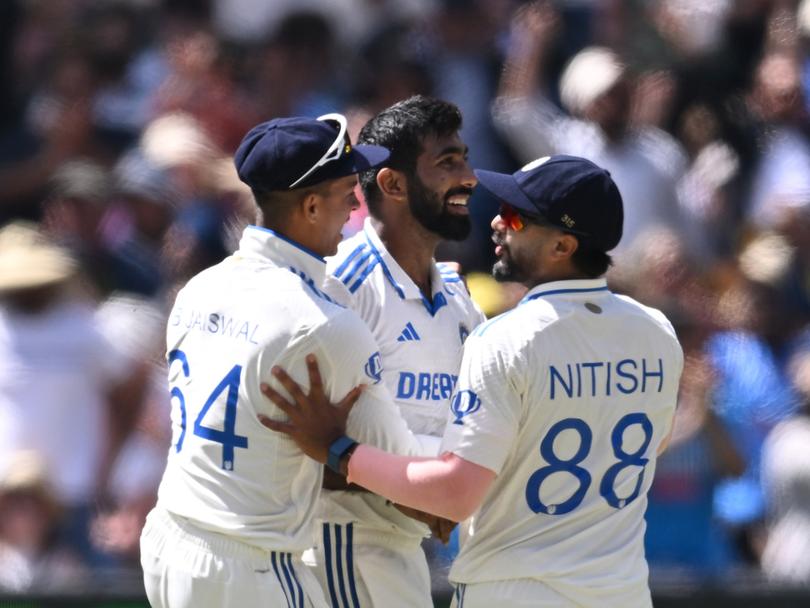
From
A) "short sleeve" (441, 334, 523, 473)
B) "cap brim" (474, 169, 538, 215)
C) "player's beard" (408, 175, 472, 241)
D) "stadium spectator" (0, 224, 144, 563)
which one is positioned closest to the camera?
"short sleeve" (441, 334, 523, 473)

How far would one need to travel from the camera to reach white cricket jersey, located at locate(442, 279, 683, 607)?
181 inches

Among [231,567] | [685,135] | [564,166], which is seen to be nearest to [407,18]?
[685,135]

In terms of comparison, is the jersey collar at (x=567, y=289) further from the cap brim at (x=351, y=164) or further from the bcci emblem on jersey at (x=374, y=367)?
the cap brim at (x=351, y=164)

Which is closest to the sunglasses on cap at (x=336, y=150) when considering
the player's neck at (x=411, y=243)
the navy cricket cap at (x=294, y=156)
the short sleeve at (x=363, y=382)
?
the navy cricket cap at (x=294, y=156)

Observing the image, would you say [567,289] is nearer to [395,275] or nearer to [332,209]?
[332,209]

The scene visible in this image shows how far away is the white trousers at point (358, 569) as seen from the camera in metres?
5.23

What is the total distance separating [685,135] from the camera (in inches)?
368

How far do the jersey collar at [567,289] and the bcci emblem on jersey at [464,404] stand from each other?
0.34 meters

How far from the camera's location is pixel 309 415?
15.2ft

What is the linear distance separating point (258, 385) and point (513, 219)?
3.03ft

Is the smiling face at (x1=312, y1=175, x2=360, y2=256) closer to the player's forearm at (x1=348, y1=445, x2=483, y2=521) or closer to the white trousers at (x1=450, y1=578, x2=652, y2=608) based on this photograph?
the player's forearm at (x1=348, y1=445, x2=483, y2=521)

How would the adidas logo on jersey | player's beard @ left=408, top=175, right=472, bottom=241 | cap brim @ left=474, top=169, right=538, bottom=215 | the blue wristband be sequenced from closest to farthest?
the blue wristband < cap brim @ left=474, top=169, right=538, bottom=215 < the adidas logo on jersey < player's beard @ left=408, top=175, right=472, bottom=241

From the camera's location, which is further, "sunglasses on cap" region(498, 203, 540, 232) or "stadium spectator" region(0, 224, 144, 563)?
"stadium spectator" region(0, 224, 144, 563)

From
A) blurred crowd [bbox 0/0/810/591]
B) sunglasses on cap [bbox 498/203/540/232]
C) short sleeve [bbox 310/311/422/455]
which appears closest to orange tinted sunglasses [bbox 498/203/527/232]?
sunglasses on cap [bbox 498/203/540/232]
